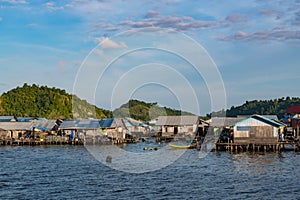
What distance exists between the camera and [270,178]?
3094 centimetres

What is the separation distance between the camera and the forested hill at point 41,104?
409 feet

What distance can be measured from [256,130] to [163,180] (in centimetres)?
2227

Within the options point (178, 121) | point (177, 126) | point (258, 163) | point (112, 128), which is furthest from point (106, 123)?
point (258, 163)

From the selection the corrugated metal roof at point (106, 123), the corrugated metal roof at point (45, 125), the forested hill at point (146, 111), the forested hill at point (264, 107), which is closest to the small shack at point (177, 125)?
the corrugated metal roof at point (106, 123)

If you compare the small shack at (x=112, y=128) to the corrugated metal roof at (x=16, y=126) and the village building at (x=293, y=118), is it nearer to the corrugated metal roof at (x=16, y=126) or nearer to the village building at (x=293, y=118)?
the corrugated metal roof at (x=16, y=126)

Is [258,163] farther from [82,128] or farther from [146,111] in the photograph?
[146,111]

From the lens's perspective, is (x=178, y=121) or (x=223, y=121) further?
(x=178, y=121)

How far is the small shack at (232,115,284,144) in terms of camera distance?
1930 inches

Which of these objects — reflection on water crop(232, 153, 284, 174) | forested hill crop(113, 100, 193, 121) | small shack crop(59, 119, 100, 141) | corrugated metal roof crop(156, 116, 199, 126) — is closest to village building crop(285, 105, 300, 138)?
corrugated metal roof crop(156, 116, 199, 126)

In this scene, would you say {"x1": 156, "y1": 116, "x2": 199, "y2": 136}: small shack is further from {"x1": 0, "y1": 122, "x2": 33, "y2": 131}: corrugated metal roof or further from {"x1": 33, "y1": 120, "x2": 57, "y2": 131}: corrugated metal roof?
{"x1": 0, "y1": 122, "x2": 33, "y2": 131}: corrugated metal roof

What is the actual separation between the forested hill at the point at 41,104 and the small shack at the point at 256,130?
70966mm

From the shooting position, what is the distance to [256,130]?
4997 centimetres

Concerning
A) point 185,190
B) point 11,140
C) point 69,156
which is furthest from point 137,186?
point 11,140

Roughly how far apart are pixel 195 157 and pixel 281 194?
64.9 feet
